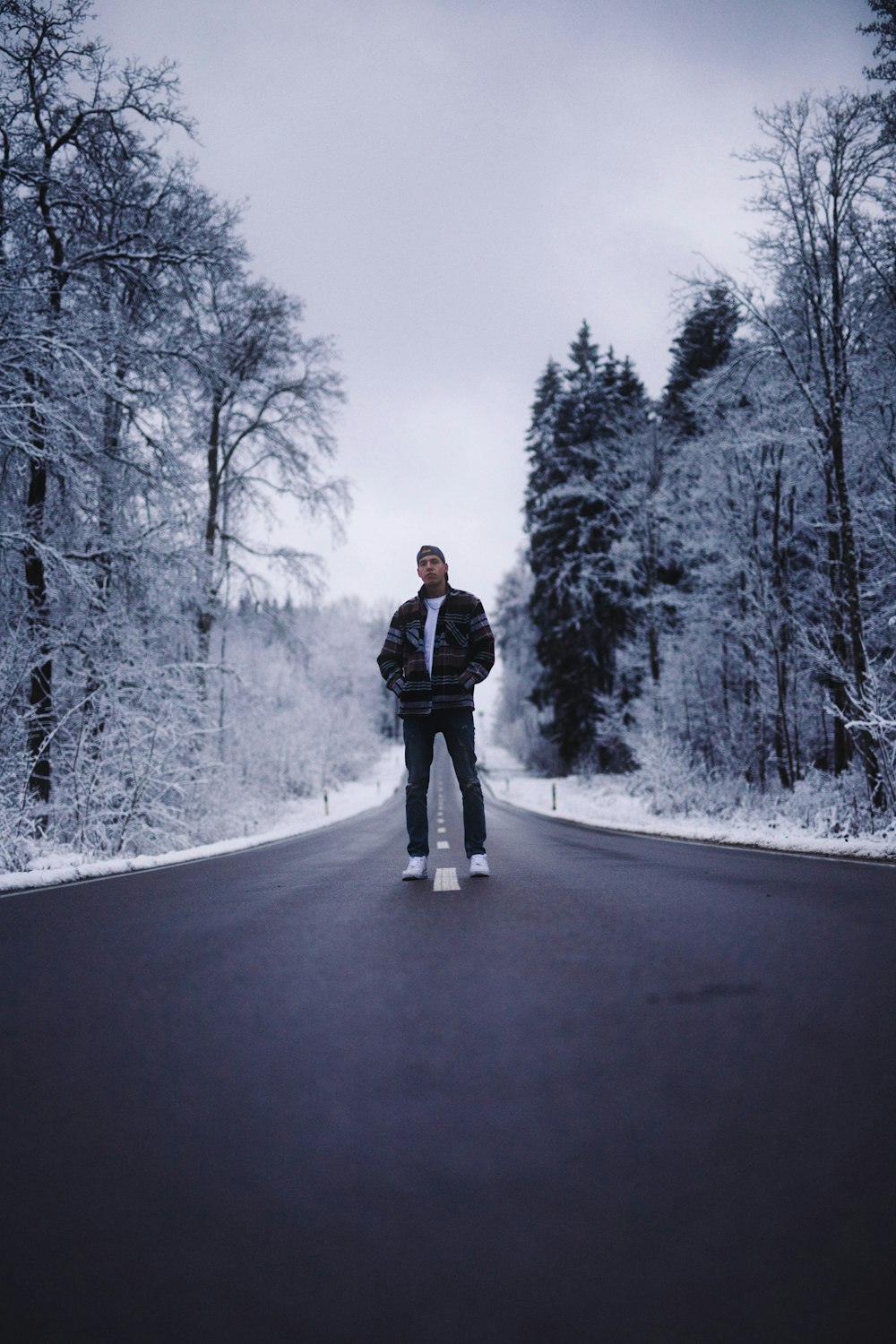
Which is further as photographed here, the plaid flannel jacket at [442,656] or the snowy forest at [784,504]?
the snowy forest at [784,504]

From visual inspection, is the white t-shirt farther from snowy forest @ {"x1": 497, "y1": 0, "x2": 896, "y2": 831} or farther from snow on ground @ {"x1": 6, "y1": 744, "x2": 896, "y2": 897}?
snowy forest @ {"x1": 497, "y1": 0, "x2": 896, "y2": 831}

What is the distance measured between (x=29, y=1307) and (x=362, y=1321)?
1.65ft

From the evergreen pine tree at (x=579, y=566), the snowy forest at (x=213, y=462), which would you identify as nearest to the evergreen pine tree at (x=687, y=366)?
the evergreen pine tree at (x=579, y=566)

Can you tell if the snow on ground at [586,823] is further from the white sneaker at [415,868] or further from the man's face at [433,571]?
the man's face at [433,571]

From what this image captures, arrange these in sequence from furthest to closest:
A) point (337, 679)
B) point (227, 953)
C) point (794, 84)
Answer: point (337, 679) < point (794, 84) < point (227, 953)

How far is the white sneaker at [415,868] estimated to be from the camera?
554 centimetres

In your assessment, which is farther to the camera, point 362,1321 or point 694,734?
point 694,734

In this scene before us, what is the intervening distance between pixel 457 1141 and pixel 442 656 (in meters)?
4.10

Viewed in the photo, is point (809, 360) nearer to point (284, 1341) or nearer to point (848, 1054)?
point (848, 1054)

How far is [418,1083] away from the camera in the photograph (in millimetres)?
1795

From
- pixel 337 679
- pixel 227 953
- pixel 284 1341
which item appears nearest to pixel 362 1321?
pixel 284 1341

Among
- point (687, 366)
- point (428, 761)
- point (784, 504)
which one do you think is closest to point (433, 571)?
point (428, 761)

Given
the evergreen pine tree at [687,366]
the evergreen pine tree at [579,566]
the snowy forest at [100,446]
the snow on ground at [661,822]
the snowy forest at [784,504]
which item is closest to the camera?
the snow on ground at [661,822]

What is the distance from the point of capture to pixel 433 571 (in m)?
5.55
